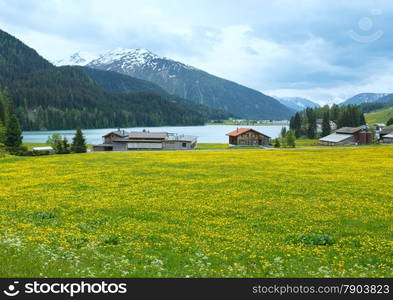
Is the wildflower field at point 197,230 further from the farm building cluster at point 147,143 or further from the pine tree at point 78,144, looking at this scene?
the farm building cluster at point 147,143

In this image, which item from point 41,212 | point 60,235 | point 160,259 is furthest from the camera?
point 41,212

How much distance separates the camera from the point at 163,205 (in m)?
21.7

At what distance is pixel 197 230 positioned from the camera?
52.1 feet

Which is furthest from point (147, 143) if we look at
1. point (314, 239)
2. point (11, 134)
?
point (314, 239)

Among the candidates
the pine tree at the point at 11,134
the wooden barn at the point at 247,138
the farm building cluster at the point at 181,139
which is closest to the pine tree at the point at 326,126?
the farm building cluster at the point at 181,139

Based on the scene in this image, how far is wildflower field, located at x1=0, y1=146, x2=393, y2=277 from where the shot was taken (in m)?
10.7

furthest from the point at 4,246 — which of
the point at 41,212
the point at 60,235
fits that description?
the point at 41,212

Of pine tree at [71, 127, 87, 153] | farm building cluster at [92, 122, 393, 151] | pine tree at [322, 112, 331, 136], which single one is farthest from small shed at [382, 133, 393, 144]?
pine tree at [71, 127, 87, 153]

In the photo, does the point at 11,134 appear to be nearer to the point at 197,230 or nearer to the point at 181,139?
the point at 181,139

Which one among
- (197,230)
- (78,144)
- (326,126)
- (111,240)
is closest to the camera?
(111,240)

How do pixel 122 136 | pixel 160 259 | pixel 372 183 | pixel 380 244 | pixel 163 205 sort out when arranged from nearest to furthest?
1. pixel 160 259
2. pixel 380 244
3. pixel 163 205
4. pixel 372 183
5. pixel 122 136

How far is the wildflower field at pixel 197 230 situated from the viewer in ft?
35.2

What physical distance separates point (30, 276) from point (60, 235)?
5.46 m

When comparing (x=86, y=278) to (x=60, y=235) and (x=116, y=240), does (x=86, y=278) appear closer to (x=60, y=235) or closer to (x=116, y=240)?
(x=116, y=240)
